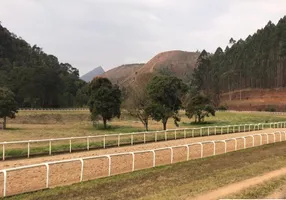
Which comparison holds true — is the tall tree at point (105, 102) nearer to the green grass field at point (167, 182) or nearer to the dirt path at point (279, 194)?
the green grass field at point (167, 182)

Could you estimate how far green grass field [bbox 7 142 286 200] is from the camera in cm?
882

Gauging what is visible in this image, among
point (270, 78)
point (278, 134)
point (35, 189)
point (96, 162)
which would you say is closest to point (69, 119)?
point (278, 134)

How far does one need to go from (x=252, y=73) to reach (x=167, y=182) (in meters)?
127

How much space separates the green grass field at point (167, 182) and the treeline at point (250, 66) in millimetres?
113806

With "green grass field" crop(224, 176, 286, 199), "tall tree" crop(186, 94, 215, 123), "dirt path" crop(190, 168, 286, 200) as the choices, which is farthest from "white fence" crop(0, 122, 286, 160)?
"tall tree" crop(186, 94, 215, 123)

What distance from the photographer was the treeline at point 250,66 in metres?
125

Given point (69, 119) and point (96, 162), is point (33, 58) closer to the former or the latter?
point (69, 119)

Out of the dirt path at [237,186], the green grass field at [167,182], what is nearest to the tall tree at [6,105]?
the green grass field at [167,182]

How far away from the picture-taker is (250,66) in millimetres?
134500

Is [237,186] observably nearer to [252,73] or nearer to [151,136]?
[151,136]

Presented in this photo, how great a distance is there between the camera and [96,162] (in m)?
14.4

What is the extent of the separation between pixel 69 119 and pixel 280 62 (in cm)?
8685

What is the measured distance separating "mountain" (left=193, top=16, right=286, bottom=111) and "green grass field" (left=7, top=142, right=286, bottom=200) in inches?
3849

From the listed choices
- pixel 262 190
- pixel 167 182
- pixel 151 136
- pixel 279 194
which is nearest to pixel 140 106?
pixel 151 136
